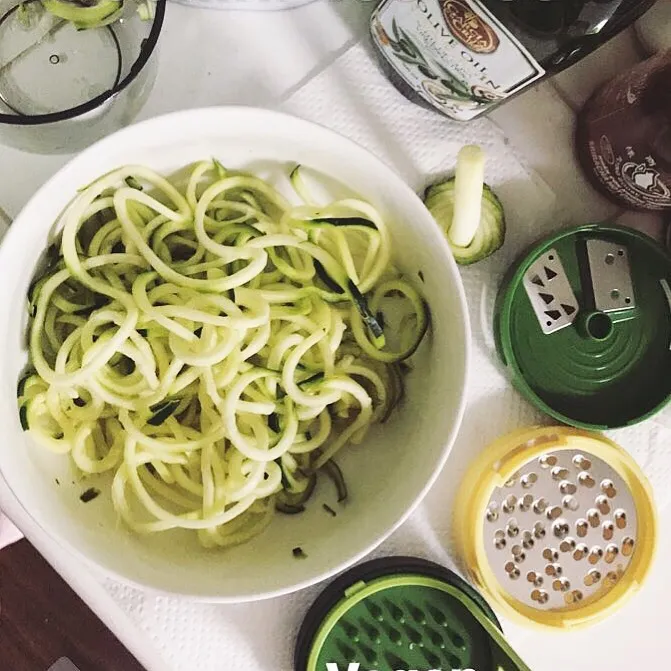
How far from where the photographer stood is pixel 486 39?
545mm

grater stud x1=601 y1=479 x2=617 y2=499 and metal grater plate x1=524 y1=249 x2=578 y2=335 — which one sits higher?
metal grater plate x1=524 y1=249 x2=578 y2=335

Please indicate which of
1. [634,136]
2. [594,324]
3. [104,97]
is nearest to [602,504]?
[594,324]

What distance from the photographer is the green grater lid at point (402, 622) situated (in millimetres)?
618

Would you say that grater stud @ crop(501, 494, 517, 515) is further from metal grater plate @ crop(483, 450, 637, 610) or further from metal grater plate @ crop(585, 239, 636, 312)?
metal grater plate @ crop(585, 239, 636, 312)

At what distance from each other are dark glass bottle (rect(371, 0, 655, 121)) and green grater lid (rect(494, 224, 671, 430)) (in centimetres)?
12

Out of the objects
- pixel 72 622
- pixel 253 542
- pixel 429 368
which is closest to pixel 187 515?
pixel 253 542

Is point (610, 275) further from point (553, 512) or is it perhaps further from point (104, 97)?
point (104, 97)

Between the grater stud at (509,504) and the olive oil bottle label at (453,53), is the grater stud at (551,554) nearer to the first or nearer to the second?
the grater stud at (509,504)

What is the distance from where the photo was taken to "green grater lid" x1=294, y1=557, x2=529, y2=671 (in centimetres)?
62

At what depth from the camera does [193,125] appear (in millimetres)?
549

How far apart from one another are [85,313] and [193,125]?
0.48 ft

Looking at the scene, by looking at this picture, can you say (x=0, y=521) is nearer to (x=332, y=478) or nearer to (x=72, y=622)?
(x=72, y=622)

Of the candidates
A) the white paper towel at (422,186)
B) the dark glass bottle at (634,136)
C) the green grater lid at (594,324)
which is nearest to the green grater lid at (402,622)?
the white paper towel at (422,186)

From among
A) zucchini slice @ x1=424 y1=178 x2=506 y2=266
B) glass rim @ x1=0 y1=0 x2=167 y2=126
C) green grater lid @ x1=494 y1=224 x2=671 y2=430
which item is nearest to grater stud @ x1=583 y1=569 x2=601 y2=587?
green grater lid @ x1=494 y1=224 x2=671 y2=430
